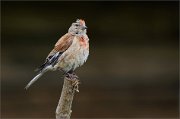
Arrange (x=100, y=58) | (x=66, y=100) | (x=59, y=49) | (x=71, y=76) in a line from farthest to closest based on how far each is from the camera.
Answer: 1. (x=100, y=58)
2. (x=59, y=49)
3. (x=71, y=76)
4. (x=66, y=100)

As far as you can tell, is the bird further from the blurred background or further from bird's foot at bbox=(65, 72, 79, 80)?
the blurred background

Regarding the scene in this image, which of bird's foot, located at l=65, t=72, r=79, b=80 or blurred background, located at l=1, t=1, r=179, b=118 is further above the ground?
blurred background, located at l=1, t=1, r=179, b=118

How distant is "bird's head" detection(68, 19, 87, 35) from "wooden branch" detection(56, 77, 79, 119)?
0.46m

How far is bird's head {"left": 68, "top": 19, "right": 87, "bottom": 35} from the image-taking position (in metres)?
5.21

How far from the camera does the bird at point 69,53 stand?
203 inches

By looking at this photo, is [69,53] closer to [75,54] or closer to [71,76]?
[75,54]

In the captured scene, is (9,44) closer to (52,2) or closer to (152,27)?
Result: (52,2)

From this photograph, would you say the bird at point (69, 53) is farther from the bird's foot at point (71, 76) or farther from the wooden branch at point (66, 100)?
the wooden branch at point (66, 100)

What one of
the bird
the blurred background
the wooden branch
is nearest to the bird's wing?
the bird

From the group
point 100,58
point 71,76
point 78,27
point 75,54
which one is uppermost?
point 100,58

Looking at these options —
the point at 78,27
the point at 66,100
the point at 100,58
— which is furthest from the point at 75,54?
the point at 100,58

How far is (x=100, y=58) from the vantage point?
8953 millimetres

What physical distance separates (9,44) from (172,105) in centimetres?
185

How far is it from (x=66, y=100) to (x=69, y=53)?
1.80 ft
